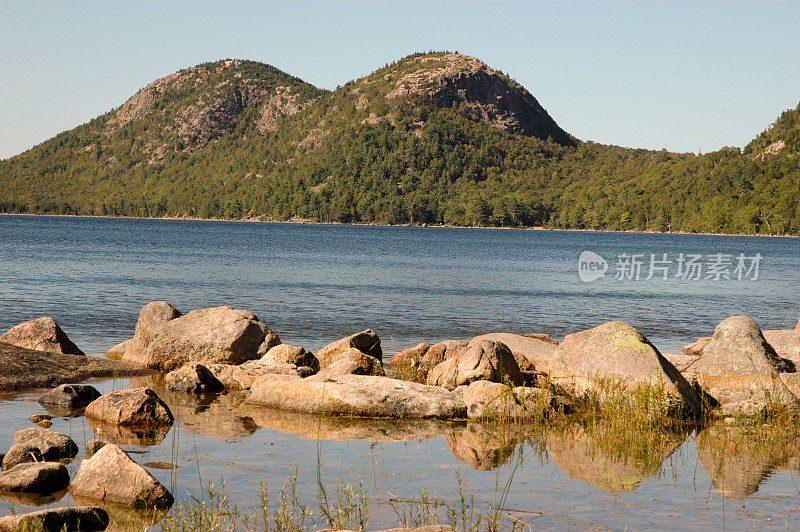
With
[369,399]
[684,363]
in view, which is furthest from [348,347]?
[684,363]

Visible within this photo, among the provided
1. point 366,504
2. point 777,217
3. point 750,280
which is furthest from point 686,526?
point 777,217

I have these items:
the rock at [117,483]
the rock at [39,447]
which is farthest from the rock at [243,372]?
the rock at [117,483]

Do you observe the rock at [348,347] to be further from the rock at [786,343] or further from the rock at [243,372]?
the rock at [786,343]

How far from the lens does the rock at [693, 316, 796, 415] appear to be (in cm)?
1259

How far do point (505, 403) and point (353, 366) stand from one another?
368 cm

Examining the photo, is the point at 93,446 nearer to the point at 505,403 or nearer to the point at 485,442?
the point at 485,442

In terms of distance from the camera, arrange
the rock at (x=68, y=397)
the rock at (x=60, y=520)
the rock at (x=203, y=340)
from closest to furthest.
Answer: the rock at (x=60, y=520) < the rock at (x=68, y=397) < the rock at (x=203, y=340)

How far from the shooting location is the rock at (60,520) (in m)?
6.85

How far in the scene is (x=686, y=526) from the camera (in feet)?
25.0

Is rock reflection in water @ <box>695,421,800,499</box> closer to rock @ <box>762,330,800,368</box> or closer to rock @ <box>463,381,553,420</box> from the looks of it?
rock @ <box>463,381,553,420</box>

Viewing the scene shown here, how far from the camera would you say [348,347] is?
1708 centimetres

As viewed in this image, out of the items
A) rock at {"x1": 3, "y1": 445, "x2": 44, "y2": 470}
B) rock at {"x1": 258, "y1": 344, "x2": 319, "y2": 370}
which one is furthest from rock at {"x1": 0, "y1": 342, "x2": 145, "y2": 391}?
rock at {"x1": 3, "y1": 445, "x2": 44, "y2": 470}

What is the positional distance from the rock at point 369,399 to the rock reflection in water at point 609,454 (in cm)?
210

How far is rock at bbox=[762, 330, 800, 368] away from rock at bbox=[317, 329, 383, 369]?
9047 mm
